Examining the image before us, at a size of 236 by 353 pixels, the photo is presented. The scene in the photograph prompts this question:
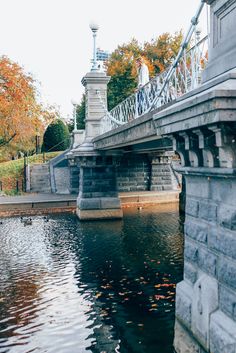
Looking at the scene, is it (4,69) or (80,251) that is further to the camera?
(4,69)

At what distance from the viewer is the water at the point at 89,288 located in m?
6.28

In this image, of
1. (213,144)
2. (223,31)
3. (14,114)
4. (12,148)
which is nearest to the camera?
(213,144)

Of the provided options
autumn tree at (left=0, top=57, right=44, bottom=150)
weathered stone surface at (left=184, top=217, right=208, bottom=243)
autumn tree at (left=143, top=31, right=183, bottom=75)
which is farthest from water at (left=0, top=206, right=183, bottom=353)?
autumn tree at (left=143, top=31, right=183, bottom=75)

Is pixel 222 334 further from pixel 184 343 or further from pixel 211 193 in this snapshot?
pixel 211 193

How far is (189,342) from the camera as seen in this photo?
16.3ft

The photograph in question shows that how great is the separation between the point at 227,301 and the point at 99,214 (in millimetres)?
13834

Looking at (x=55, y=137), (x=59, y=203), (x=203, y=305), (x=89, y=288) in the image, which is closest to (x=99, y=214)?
(x=59, y=203)

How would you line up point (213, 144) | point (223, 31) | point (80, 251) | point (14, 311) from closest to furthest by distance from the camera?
point (213, 144)
point (223, 31)
point (14, 311)
point (80, 251)

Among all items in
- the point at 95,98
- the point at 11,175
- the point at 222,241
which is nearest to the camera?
the point at 222,241

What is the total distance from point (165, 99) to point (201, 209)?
355cm

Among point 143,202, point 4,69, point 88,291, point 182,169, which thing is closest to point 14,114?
point 4,69

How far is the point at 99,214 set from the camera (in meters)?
17.8

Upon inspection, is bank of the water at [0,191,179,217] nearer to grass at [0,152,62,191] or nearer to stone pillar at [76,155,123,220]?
stone pillar at [76,155,123,220]

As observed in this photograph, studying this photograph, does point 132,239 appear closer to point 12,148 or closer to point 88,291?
point 88,291
